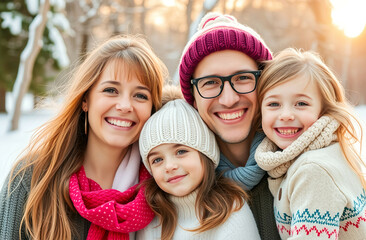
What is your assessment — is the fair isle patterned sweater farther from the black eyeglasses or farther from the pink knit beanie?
the pink knit beanie

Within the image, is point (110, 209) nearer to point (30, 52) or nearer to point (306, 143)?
point (306, 143)

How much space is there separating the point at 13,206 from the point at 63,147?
50 centimetres

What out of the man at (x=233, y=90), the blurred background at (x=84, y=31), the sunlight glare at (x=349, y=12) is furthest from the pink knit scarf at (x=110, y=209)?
the sunlight glare at (x=349, y=12)

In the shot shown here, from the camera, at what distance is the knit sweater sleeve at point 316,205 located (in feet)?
6.14

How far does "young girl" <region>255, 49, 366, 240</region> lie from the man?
0.39 ft

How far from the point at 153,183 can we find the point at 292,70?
121 centimetres

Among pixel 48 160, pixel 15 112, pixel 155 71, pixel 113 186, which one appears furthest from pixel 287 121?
pixel 15 112

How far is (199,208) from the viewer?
8.05ft

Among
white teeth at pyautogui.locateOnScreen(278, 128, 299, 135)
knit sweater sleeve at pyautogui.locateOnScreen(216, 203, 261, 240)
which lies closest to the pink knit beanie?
white teeth at pyautogui.locateOnScreen(278, 128, 299, 135)

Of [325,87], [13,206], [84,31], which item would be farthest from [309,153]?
[84,31]

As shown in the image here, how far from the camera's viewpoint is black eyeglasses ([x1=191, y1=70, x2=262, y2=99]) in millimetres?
2512

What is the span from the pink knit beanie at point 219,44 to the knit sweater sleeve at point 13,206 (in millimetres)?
1300

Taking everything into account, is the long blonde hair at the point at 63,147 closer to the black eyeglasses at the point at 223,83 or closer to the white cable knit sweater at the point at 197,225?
the black eyeglasses at the point at 223,83

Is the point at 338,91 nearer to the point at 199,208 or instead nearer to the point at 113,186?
the point at 199,208
